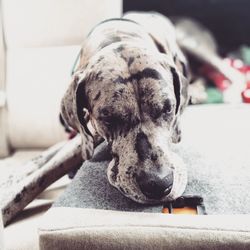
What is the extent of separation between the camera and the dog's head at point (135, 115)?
4.55 feet

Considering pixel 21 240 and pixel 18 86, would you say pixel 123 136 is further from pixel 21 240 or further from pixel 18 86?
pixel 18 86

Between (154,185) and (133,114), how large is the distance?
23 cm

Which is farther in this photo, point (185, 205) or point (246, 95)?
point (246, 95)

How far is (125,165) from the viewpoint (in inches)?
56.6

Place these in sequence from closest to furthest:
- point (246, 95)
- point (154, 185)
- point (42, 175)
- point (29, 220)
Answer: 1. point (154, 185)
2. point (29, 220)
3. point (42, 175)
4. point (246, 95)

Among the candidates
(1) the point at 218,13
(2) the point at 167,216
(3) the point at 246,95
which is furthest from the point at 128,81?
(1) the point at 218,13

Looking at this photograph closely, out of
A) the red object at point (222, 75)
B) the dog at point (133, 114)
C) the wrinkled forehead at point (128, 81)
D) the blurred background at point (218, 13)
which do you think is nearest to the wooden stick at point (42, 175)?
the dog at point (133, 114)

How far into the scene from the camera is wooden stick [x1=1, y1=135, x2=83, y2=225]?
5.40 feet

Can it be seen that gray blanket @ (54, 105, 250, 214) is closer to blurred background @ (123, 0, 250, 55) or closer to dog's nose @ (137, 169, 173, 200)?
dog's nose @ (137, 169, 173, 200)

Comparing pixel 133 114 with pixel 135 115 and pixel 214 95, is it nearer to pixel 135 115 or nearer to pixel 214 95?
pixel 135 115

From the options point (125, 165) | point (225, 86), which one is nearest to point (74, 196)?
point (125, 165)

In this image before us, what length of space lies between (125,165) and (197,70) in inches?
62.6

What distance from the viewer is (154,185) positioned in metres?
1.35

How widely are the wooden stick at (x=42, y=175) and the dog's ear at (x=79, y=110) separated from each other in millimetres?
147
